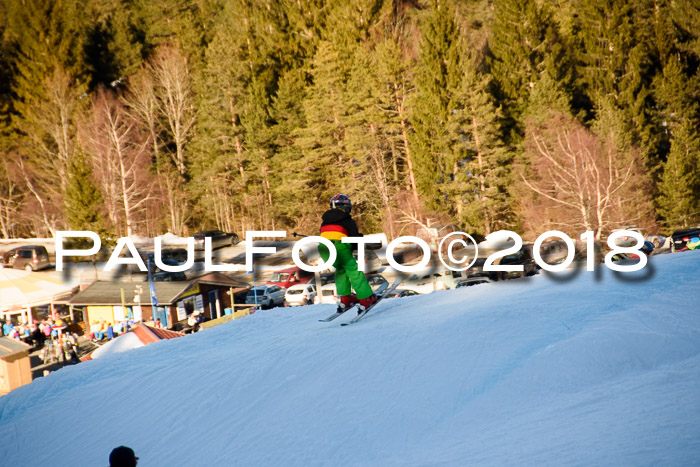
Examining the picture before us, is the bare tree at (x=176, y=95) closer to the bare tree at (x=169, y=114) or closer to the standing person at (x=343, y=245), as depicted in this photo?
the bare tree at (x=169, y=114)

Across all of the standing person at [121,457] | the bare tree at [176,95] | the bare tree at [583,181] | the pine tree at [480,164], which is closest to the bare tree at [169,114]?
the bare tree at [176,95]

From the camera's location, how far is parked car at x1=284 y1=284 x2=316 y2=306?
20828 millimetres

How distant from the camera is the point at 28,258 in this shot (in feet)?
99.0

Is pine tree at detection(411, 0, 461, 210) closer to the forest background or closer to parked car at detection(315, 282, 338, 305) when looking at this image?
the forest background

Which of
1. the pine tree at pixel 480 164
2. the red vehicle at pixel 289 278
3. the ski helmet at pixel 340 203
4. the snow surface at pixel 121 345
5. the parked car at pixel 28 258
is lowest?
the snow surface at pixel 121 345

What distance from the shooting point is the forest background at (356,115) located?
30.0m

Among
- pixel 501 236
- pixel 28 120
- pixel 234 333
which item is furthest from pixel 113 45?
pixel 234 333

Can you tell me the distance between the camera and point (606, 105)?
30.4m

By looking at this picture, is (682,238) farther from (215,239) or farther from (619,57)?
(215,239)

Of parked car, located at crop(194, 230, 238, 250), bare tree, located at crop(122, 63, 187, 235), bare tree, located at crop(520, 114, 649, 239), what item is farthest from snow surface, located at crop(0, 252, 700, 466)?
bare tree, located at crop(122, 63, 187, 235)

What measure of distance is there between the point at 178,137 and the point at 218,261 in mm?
14874

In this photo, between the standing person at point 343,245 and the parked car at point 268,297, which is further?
the parked car at point 268,297

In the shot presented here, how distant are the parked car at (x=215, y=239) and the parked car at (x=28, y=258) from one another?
8.29 meters

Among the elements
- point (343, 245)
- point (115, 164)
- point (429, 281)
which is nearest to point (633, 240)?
point (429, 281)
